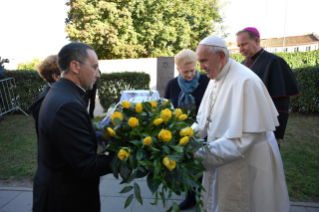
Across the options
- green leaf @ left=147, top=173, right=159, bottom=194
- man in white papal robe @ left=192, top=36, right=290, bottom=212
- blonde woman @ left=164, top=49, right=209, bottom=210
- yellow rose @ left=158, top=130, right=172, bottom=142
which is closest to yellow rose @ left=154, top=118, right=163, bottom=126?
yellow rose @ left=158, top=130, right=172, bottom=142

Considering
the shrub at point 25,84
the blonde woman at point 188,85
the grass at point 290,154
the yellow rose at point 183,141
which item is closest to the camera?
the yellow rose at point 183,141

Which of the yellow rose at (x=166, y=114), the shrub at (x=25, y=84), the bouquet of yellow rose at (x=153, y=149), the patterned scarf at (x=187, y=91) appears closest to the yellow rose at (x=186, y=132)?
the bouquet of yellow rose at (x=153, y=149)

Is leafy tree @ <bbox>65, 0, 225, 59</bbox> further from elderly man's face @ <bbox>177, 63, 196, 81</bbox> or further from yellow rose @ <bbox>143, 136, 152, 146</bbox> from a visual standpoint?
yellow rose @ <bbox>143, 136, 152, 146</bbox>

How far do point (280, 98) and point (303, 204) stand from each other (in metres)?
1.66

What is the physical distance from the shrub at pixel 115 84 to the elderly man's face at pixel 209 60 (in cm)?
740

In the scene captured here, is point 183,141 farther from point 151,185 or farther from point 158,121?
point 151,185

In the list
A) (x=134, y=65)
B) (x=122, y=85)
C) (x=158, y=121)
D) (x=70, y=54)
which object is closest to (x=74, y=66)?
(x=70, y=54)

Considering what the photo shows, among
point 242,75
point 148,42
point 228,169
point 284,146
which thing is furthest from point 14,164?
point 148,42

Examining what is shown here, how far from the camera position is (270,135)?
2.24m

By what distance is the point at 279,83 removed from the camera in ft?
10.3

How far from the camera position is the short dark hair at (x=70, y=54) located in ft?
5.54

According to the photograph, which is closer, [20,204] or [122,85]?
[20,204]

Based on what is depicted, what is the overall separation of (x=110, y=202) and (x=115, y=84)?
21.0 feet

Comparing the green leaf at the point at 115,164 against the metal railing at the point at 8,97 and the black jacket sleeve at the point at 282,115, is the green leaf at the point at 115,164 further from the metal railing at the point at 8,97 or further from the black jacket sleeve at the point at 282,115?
the metal railing at the point at 8,97
